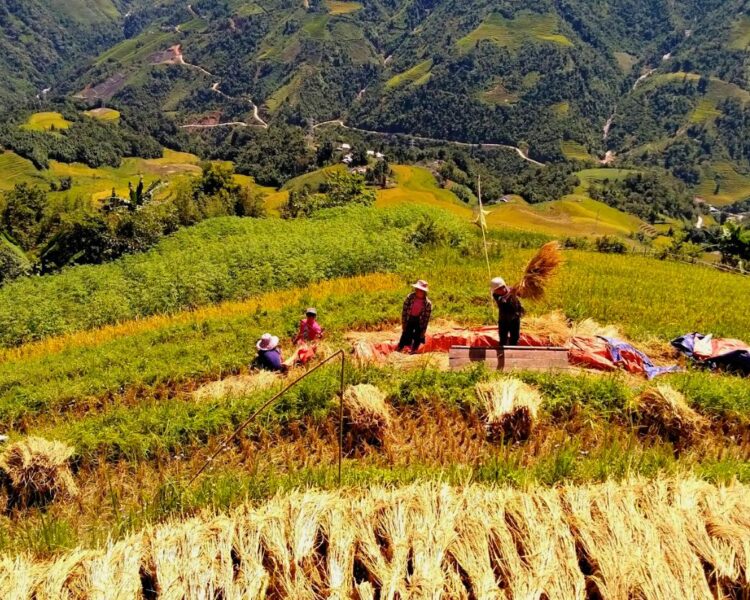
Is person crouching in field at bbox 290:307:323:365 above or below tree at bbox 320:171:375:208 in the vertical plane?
below

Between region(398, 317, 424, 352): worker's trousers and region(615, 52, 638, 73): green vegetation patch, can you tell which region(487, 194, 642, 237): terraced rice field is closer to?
region(398, 317, 424, 352): worker's trousers

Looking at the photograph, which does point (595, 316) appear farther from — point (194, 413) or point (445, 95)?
point (445, 95)

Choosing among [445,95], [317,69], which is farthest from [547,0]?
[317,69]

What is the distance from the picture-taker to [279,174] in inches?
2660

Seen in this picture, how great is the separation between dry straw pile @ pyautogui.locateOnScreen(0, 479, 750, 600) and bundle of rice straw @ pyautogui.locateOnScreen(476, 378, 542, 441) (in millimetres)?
2294

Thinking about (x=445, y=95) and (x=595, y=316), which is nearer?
(x=595, y=316)

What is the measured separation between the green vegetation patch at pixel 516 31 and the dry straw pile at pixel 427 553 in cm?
18031

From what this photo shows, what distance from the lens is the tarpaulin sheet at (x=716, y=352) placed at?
8.12m

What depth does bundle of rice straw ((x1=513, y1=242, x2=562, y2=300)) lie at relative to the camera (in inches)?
314

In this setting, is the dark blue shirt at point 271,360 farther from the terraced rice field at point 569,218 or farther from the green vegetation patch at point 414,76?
the green vegetation patch at point 414,76

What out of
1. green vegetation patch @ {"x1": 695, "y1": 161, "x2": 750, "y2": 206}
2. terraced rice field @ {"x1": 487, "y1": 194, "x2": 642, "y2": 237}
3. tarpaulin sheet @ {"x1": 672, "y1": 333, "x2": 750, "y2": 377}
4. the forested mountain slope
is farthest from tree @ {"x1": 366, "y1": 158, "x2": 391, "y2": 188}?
green vegetation patch @ {"x1": 695, "y1": 161, "x2": 750, "y2": 206}

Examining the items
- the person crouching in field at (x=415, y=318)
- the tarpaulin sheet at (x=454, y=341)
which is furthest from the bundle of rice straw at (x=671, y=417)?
the person crouching in field at (x=415, y=318)

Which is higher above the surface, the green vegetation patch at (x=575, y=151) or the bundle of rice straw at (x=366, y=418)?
the green vegetation patch at (x=575, y=151)

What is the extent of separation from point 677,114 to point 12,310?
15879 cm
